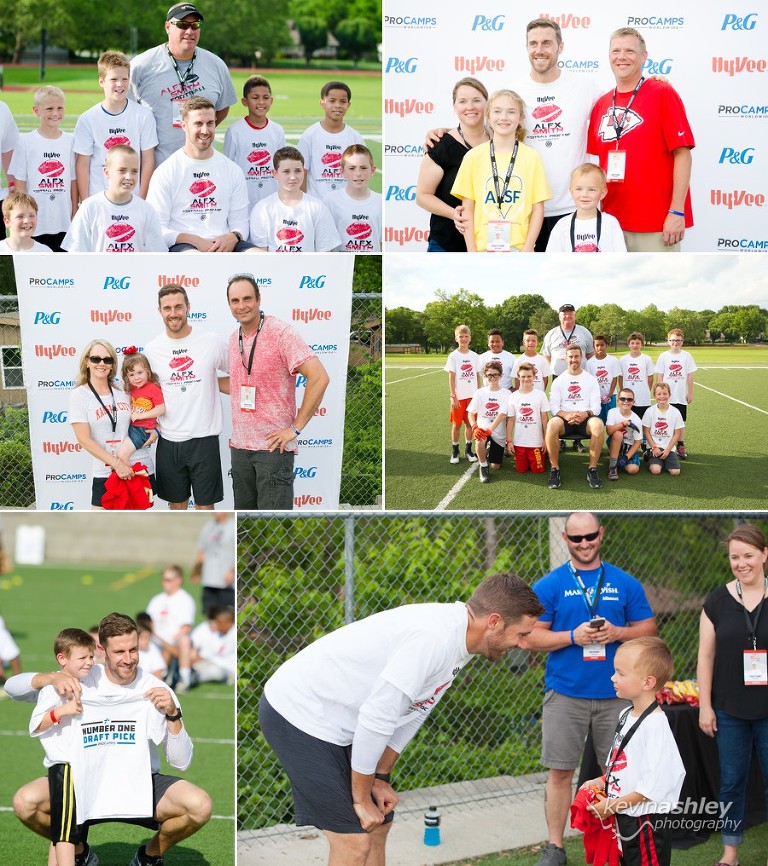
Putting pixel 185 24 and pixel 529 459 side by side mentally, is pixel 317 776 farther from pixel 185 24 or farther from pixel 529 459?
pixel 185 24

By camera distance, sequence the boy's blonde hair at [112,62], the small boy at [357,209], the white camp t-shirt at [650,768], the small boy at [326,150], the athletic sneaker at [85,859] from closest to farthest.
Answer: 1. the white camp t-shirt at [650,768]
2. the athletic sneaker at [85,859]
3. the boy's blonde hair at [112,62]
4. the small boy at [357,209]
5. the small boy at [326,150]

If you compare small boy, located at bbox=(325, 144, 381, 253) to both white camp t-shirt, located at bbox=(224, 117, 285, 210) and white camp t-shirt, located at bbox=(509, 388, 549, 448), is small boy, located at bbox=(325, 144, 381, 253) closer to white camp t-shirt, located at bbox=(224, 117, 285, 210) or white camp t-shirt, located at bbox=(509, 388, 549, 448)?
white camp t-shirt, located at bbox=(224, 117, 285, 210)

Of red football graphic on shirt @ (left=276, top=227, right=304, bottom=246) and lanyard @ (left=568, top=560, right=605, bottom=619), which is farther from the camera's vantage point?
red football graphic on shirt @ (left=276, top=227, right=304, bottom=246)

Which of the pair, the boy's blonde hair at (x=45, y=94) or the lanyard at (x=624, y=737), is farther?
the boy's blonde hair at (x=45, y=94)

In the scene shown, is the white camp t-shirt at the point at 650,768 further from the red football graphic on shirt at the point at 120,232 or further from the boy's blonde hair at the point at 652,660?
the red football graphic on shirt at the point at 120,232

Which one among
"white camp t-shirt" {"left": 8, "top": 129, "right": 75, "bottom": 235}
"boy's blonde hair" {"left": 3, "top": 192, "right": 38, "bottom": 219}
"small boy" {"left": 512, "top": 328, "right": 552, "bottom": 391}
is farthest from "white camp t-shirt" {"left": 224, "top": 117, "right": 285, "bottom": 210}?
"small boy" {"left": 512, "top": 328, "right": 552, "bottom": 391}

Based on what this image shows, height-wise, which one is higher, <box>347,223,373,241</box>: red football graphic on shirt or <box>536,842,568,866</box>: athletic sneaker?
<box>347,223,373,241</box>: red football graphic on shirt

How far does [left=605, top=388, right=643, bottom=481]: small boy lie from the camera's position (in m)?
5.69

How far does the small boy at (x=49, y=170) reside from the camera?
261 inches

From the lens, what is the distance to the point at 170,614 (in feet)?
30.4

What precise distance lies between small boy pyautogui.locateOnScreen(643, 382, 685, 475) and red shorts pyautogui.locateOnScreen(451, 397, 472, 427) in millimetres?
934

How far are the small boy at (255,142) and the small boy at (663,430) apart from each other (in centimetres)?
280

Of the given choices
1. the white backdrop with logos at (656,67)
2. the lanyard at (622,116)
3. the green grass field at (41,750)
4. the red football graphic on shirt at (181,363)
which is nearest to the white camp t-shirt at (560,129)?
the lanyard at (622,116)

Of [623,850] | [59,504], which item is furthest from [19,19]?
[623,850]
